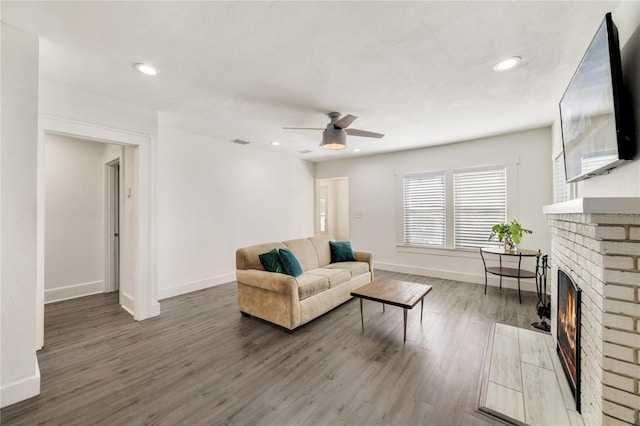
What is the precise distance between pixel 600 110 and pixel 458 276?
4132 millimetres

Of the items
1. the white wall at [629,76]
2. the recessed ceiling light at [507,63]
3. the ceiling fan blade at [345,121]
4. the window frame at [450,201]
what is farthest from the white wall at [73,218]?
the white wall at [629,76]

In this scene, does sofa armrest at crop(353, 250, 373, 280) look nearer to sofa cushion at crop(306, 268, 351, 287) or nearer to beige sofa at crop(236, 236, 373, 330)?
beige sofa at crop(236, 236, 373, 330)

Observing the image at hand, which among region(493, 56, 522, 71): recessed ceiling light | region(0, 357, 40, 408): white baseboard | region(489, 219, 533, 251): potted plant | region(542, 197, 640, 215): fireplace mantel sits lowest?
region(0, 357, 40, 408): white baseboard

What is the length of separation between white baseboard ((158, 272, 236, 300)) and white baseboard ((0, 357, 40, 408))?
2.19 metres

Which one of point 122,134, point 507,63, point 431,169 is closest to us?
point 507,63

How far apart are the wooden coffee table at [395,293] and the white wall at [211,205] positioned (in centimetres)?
306

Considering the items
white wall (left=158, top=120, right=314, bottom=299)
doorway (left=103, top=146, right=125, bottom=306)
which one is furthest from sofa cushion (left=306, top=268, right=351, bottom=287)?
doorway (left=103, top=146, right=125, bottom=306)

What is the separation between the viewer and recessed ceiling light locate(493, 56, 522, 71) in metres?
2.33

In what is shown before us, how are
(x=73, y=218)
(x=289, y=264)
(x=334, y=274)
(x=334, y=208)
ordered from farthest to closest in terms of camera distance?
(x=334, y=208)
(x=73, y=218)
(x=334, y=274)
(x=289, y=264)

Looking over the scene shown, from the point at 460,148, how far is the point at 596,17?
11.2 feet

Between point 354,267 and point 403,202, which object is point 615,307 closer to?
point 354,267

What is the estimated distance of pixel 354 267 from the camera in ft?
13.5

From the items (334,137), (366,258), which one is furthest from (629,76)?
(366,258)

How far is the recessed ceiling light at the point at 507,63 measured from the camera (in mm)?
2328
